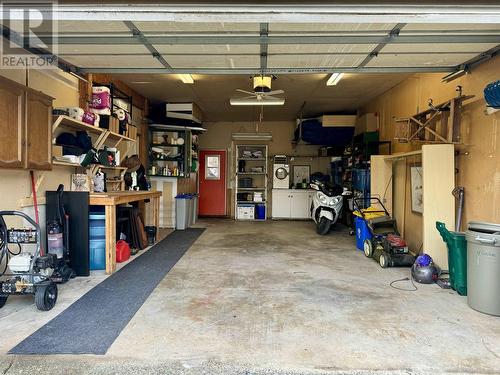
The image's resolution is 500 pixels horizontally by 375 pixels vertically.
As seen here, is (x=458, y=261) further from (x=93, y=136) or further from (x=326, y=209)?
(x=93, y=136)

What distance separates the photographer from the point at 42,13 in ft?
7.43

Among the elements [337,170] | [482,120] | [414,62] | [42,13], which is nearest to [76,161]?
[42,13]

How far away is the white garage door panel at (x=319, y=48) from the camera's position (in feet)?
10.7

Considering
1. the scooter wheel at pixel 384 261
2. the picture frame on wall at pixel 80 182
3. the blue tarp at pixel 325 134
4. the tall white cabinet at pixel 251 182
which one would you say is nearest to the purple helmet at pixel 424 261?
the scooter wheel at pixel 384 261

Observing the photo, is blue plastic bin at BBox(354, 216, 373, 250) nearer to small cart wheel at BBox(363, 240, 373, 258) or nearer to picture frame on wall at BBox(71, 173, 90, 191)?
small cart wheel at BBox(363, 240, 373, 258)

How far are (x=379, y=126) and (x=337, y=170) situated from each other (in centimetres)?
217

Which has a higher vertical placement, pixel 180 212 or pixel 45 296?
pixel 180 212

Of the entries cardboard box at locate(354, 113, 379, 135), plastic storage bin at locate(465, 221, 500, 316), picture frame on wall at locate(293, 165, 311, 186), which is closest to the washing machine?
picture frame on wall at locate(293, 165, 311, 186)

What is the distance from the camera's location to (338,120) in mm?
8000

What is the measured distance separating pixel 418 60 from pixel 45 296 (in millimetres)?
4520

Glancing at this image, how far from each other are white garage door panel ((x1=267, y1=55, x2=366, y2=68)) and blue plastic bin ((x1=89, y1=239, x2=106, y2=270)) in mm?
3033

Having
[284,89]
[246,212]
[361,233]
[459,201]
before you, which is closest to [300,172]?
[246,212]

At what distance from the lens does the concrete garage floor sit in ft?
6.56

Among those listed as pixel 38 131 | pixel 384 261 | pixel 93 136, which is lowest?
pixel 384 261
